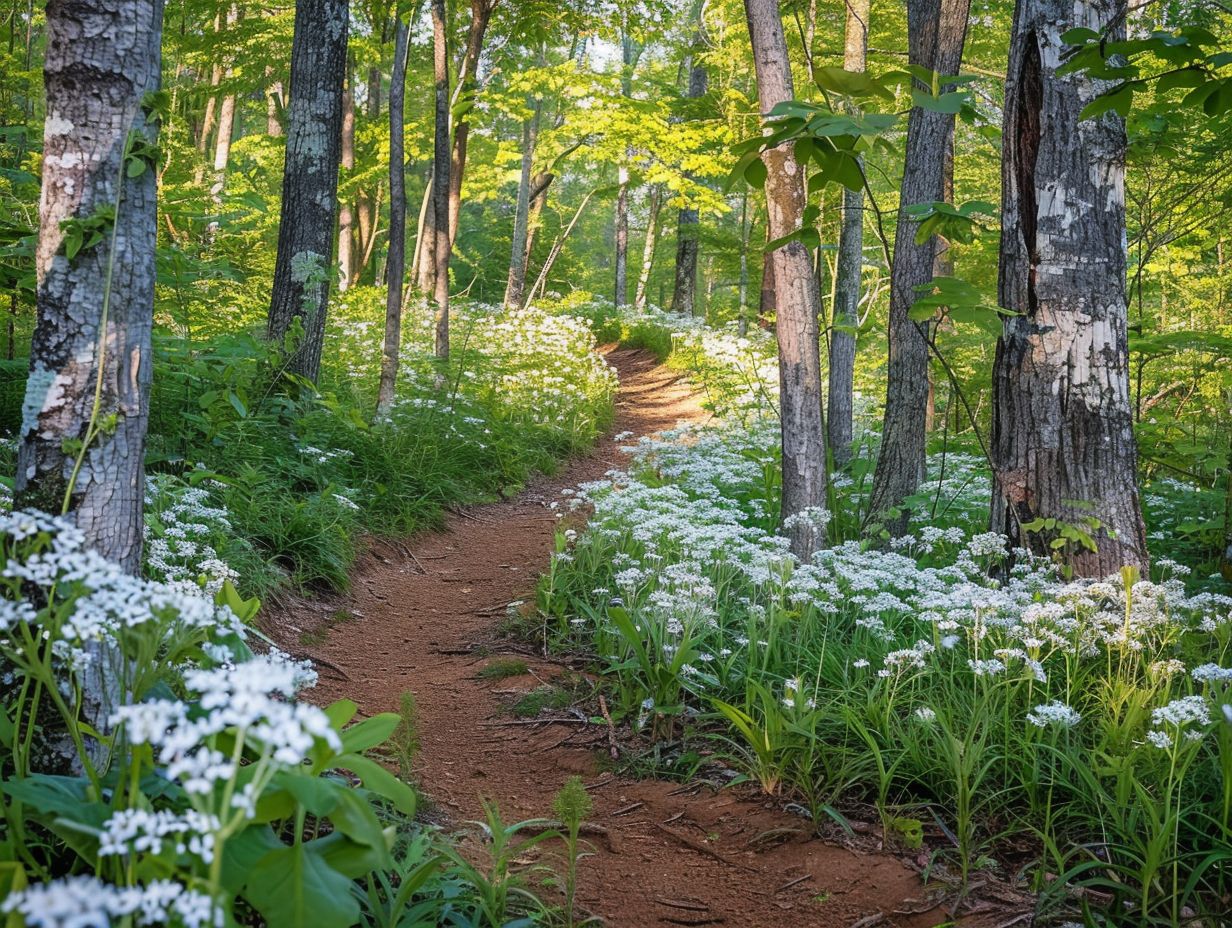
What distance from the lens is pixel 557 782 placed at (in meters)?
3.54

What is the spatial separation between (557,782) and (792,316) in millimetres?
3180

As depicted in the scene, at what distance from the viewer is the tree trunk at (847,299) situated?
7.99 m

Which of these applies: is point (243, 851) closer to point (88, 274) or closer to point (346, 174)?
point (88, 274)

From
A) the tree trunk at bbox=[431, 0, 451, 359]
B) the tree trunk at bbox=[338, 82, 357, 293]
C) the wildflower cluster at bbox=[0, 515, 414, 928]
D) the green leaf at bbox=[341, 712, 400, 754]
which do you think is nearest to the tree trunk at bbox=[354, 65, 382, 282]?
the tree trunk at bbox=[338, 82, 357, 293]

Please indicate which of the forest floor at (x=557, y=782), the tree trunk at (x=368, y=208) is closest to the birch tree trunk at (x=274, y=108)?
the tree trunk at (x=368, y=208)

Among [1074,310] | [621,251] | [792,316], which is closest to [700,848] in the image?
[1074,310]

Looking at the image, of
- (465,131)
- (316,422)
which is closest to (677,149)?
(465,131)

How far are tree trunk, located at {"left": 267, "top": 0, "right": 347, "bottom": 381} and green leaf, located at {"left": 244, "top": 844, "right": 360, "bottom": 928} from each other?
565 cm

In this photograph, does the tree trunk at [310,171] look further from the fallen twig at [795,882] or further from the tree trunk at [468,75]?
the fallen twig at [795,882]

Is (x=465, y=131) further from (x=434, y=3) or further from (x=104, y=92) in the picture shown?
(x=104, y=92)

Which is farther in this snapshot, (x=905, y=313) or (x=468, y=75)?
(x=468, y=75)

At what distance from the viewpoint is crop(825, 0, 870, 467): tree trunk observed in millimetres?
7992

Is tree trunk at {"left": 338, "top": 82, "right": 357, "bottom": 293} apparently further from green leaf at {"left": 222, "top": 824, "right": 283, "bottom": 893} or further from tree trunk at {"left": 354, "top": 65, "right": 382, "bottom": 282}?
green leaf at {"left": 222, "top": 824, "right": 283, "bottom": 893}

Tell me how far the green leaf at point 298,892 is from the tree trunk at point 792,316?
4.00 metres
